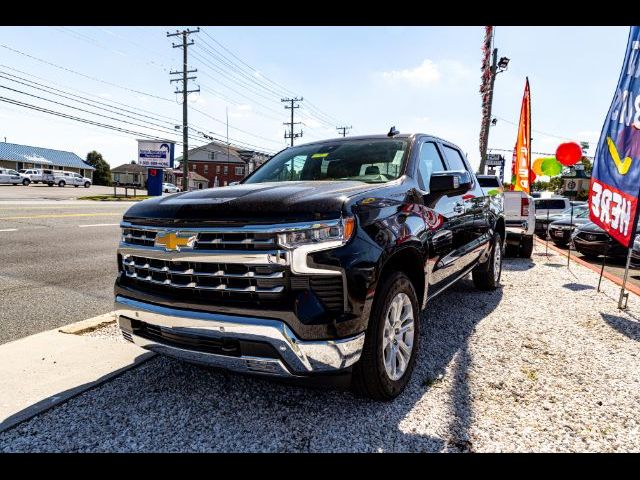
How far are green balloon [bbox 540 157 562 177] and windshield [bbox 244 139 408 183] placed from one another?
1104 cm

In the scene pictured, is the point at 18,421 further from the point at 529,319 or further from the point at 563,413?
the point at 529,319

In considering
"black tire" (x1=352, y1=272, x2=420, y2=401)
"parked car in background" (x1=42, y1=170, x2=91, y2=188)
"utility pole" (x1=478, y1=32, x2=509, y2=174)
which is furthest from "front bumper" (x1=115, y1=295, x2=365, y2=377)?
"parked car in background" (x1=42, y1=170, x2=91, y2=188)

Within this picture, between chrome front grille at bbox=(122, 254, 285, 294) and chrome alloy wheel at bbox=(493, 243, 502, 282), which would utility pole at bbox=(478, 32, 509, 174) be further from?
chrome front grille at bbox=(122, 254, 285, 294)

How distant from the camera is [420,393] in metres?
2.87

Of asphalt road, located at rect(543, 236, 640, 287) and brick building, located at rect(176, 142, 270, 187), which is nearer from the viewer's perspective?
asphalt road, located at rect(543, 236, 640, 287)

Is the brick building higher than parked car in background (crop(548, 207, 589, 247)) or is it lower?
higher

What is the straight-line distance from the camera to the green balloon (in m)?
12.6

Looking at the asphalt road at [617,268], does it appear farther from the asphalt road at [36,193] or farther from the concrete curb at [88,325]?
the asphalt road at [36,193]

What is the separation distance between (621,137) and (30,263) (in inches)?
333

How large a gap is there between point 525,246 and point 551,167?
16.2 feet

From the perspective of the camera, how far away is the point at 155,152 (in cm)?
3469

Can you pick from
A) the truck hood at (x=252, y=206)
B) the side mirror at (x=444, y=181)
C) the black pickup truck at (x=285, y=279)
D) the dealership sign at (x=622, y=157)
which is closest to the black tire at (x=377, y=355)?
the black pickup truck at (x=285, y=279)

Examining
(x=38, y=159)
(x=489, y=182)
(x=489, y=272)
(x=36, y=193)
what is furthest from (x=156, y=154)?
(x=38, y=159)
